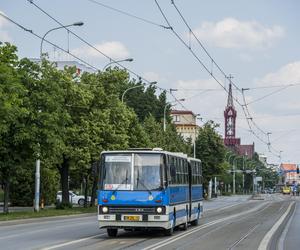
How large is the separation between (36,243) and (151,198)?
3.84 meters

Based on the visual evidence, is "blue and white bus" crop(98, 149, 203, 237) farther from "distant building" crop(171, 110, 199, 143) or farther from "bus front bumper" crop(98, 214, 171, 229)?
"distant building" crop(171, 110, 199, 143)

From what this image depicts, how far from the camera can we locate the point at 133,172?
21.3 m

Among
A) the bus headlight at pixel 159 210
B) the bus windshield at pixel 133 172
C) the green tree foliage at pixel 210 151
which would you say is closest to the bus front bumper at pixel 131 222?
the bus headlight at pixel 159 210

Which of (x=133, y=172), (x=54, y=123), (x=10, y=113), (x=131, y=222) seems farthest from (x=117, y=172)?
(x=54, y=123)

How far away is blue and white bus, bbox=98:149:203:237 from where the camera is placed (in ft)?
68.6

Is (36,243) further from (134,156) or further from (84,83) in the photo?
(84,83)

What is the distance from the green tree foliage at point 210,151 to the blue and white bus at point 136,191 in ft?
217

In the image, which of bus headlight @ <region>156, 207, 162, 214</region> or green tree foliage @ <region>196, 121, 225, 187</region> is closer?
bus headlight @ <region>156, 207, 162, 214</region>

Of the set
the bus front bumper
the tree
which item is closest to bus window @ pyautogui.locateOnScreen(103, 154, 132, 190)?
the bus front bumper

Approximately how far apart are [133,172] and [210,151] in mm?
68740

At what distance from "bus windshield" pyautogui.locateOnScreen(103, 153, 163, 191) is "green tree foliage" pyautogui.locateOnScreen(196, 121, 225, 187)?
6668 centimetres

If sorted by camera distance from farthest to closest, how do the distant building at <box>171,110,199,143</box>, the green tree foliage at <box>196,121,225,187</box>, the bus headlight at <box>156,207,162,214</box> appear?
the distant building at <box>171,110,199,143</box>
the green tree foliage at <box>196,121,225,187</box>
the bus headlight at <box>156,207,162,214</box>

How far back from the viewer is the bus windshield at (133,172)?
21.2 metres

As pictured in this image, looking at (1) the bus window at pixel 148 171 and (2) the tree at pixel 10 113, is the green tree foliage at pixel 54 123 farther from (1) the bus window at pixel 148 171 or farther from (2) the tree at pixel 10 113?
(1) the bus window at pixel 148 171
